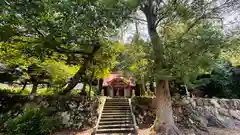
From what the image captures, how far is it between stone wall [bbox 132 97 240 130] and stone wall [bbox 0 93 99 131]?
2.61 m

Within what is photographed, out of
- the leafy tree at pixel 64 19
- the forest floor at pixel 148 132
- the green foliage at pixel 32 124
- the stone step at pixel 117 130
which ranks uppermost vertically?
the leafy tree at pixel 64 19

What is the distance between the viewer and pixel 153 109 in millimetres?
10570

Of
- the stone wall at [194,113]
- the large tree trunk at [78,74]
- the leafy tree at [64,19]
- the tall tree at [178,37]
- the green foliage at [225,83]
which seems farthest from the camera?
the green foliage at [225,83]

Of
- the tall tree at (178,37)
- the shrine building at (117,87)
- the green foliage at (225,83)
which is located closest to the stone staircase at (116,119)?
the tall tree at (178,37)

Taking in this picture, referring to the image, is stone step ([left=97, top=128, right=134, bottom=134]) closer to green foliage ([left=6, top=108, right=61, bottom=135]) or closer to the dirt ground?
the dirt ground

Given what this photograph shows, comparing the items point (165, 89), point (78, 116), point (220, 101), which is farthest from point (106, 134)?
point (220, 101)

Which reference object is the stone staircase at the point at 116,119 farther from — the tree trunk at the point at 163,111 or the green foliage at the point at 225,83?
the green foliage at the point at 225,83

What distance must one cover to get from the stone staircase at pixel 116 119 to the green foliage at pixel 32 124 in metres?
2.28

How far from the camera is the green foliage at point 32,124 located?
8430mm

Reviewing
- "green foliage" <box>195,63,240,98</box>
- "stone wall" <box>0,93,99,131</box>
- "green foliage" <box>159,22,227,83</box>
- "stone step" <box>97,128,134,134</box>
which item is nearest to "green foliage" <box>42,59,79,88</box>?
"stone wall" <box>0,93,99,131</box>

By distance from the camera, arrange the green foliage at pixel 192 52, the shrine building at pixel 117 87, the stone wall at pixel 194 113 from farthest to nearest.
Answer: the shrine building at pixel 117 87 → the stone wall at pixel 194 113 → the green foliage at pixel 192 52

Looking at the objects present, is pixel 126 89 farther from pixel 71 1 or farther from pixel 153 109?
pixel 71 1

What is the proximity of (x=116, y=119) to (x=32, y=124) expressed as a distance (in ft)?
13.2

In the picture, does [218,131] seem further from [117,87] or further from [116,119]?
[117,87]
